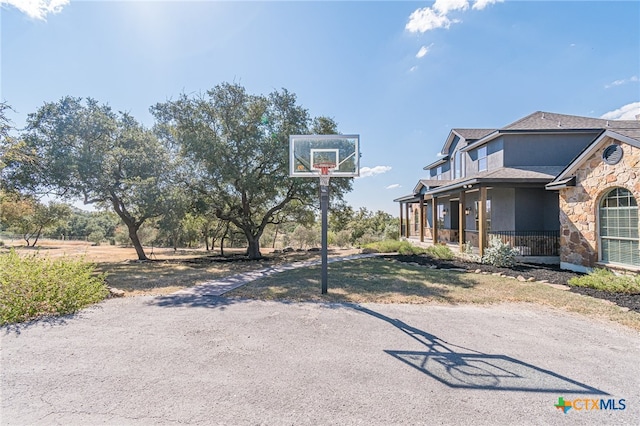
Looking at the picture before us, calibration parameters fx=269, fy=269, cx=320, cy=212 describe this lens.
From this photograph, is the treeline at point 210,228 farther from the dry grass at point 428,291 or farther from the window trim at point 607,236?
the window trim at point 607,236

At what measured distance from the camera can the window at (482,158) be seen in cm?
1481

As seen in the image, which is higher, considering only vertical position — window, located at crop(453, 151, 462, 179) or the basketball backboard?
window, located at crop(453, 151, 462, 179)

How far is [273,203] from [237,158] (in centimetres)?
425

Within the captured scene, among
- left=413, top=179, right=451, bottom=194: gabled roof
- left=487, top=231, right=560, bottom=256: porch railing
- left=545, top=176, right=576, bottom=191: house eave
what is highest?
left=413, top=179, right=451, bottom=194: gabled roof

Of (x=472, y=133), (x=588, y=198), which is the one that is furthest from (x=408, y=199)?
(x=588, y=198)

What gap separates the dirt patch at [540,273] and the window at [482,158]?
5948 mm

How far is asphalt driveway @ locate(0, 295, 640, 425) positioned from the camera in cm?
258

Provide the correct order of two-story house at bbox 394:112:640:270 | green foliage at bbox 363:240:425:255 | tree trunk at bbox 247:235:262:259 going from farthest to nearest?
tree trunk at bbox 247:235:262:259, green foliage at bbox 363:240:425:255, two-story house at bbox 394:112:640:270

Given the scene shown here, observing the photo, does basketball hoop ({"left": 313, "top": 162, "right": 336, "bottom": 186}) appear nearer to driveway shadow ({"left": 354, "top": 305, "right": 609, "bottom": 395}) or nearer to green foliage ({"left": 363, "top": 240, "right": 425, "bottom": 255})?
driveway shadow ({"left": 354, "top": 305, "right": 609, "bottom": 395})

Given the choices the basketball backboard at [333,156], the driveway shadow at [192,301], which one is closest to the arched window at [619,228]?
the basketball backboard at [333,156]

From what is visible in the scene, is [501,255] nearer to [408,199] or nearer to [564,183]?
[564,183]

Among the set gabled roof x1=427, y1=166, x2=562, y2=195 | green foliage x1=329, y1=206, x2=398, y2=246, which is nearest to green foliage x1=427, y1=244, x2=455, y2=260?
gabled roof x1=427, y1=166, x2=562, y2=195

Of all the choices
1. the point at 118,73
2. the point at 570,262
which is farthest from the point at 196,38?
the point at 570,262

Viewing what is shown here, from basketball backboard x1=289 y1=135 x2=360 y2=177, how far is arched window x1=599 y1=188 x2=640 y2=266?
313 inches
